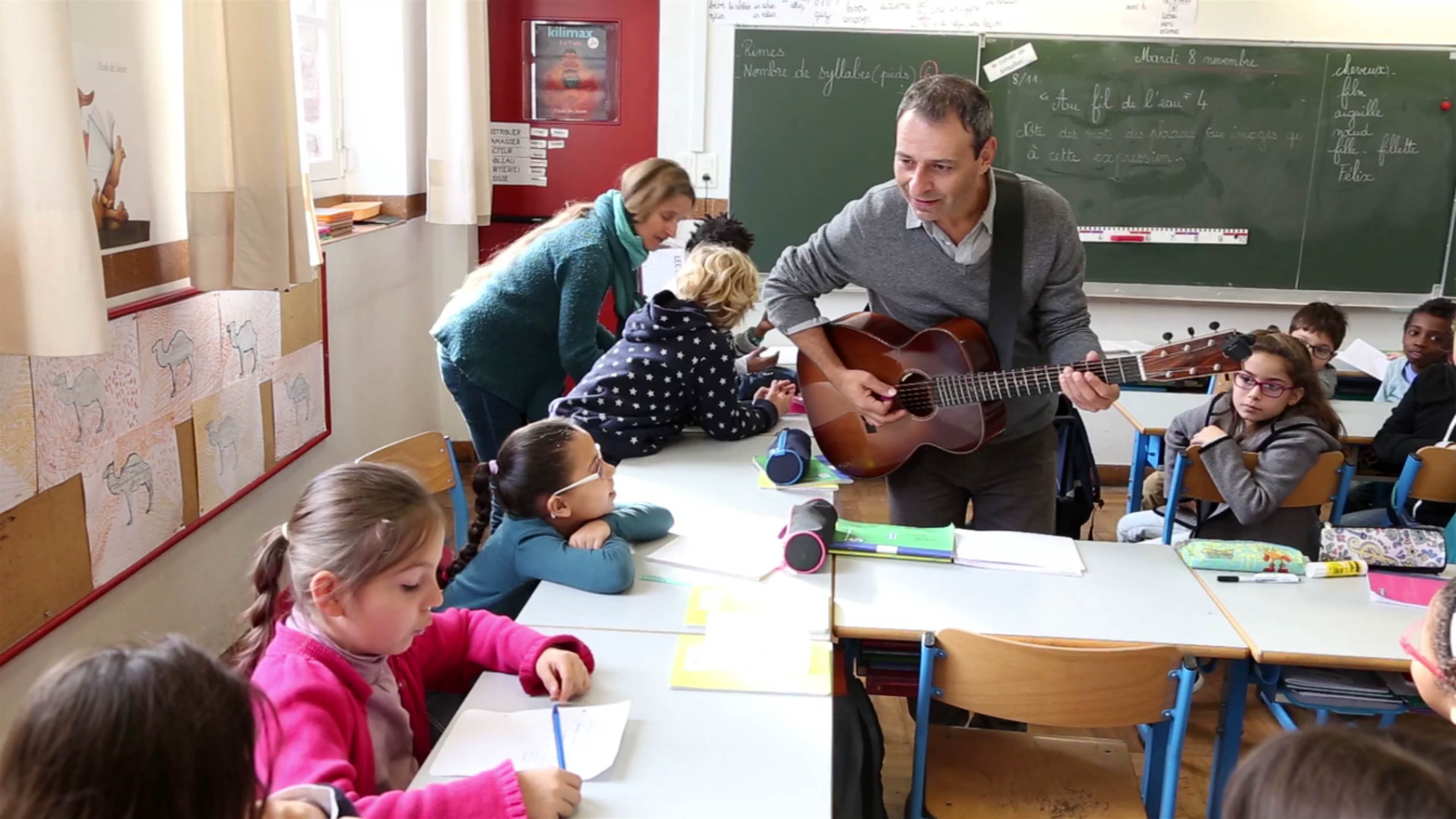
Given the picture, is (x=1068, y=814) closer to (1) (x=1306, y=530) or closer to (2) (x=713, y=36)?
(1) (x=1306, y=530)

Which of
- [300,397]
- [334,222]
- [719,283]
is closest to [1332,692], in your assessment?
[719,283]

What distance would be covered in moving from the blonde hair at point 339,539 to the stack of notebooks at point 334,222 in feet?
7.50

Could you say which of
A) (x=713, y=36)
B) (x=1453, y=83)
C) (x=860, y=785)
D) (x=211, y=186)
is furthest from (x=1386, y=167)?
(x=211, y=186)

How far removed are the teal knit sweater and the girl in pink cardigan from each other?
5.05ft

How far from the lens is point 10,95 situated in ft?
6.19

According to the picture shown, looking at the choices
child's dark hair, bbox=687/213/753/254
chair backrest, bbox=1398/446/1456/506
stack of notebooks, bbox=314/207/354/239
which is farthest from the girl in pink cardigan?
chair backrest, bbox=1398/446/1456/506

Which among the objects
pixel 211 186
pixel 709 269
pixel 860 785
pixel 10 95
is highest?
pixel 10 95

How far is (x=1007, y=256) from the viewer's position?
2432mm

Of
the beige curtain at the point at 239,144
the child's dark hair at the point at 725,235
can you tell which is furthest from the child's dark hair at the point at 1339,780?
the child's dark hair at the point at 725,235

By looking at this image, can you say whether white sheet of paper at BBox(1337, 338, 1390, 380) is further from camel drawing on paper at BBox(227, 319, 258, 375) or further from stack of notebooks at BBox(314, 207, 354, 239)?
camel drawing on paper at BBox(227, 319, 258, 375)

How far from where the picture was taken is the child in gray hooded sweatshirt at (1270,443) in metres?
2.90

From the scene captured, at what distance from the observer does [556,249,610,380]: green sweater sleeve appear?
3111 millimetres

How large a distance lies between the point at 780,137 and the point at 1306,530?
2856 millimetres

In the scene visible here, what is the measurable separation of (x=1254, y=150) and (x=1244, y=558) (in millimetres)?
3239
